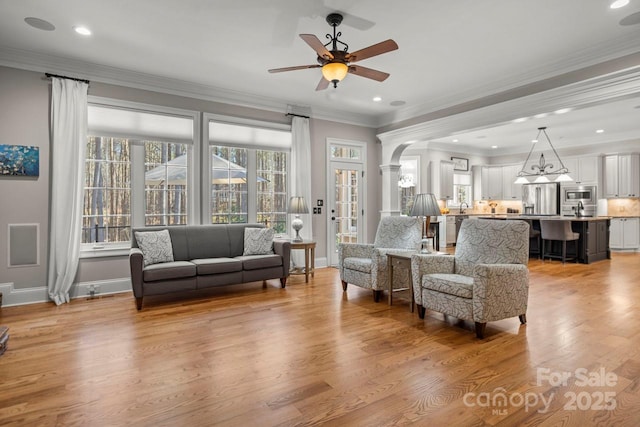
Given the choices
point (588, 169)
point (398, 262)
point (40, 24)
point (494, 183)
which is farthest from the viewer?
point (494, 183)

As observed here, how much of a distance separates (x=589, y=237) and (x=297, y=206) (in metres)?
6.03

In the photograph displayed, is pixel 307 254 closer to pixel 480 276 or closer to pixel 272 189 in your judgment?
pixel 272 189

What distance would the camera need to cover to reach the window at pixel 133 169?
190 inches

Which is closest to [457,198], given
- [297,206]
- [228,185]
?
[297,206]

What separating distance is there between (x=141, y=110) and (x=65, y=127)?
93 centimetres

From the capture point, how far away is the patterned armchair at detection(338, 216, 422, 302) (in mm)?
4336

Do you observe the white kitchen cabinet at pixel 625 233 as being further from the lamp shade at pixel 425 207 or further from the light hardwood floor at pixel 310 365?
the lamp shade at pixel 425 207

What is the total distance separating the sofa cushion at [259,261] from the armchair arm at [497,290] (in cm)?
275

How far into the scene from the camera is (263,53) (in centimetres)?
427

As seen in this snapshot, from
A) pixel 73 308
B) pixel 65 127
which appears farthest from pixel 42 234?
pixel 65 127

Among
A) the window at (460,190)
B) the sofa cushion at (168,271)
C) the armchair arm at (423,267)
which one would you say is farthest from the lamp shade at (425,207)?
the window at (460,190)

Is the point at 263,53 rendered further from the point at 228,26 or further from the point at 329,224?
the point at 329,224

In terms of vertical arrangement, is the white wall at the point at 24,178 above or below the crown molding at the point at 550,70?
below

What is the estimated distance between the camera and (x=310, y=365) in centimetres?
261
